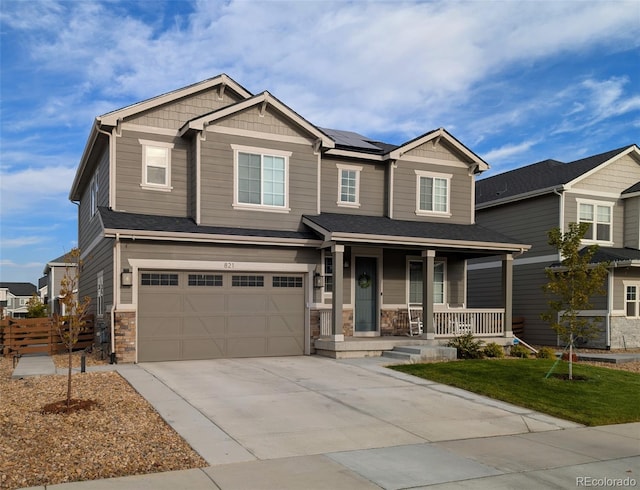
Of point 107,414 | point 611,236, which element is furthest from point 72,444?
point 611,236

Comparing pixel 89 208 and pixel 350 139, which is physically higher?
pixel 350 139

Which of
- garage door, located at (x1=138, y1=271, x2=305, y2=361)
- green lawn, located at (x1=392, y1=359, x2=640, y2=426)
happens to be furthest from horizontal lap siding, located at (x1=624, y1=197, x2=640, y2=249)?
garage door, located at (x1=138, y1=271, x2=305, y2=361)

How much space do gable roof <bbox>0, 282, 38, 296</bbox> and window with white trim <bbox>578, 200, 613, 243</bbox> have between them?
209ft

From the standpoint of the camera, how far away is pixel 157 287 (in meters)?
15.0

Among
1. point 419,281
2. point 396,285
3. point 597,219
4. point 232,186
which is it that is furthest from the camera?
point 597,219

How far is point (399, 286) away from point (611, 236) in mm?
9491

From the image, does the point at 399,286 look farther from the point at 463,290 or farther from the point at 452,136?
the point at 452,136

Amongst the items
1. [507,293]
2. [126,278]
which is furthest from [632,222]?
[126,278]

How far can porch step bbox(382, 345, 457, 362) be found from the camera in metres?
15.4

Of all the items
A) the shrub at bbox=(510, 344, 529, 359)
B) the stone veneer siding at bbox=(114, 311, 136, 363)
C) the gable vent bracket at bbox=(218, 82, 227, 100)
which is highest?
the gable vent bracket at bbox=(218, 82, 227, 100)

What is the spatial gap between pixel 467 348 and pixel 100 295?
10.3 meters

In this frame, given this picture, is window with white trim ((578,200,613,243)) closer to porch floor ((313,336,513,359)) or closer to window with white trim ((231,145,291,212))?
porch floor ((313,336,513,359))

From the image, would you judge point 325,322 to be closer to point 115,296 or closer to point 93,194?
point 115,296

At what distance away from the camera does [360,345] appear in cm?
1590
